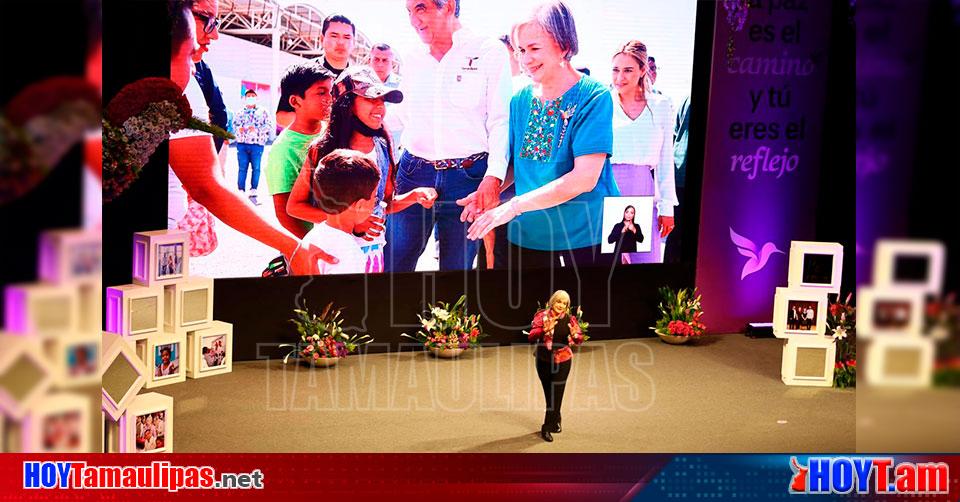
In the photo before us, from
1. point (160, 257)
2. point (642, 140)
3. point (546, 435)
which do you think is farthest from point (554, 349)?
point (642, 140)

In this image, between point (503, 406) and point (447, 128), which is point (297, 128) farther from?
point (503, 406)

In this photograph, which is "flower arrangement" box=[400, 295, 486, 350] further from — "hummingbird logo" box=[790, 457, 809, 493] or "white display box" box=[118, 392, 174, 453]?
"hummingbird logo" box=[790, 457, 809, 493]

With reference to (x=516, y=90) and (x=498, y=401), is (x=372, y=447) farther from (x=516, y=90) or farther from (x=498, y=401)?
(x=516, y=90)

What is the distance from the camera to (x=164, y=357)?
7086mm

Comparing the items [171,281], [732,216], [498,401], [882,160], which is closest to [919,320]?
[882,160]

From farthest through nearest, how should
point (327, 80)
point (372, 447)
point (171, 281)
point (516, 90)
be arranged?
point (516, 90)
point (327, 80)
point (171, 281)
point (372, 447)

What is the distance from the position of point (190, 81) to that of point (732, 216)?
536 centimetres

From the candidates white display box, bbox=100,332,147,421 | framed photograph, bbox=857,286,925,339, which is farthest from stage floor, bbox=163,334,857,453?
framed photograph, bbox=857,286,925,339

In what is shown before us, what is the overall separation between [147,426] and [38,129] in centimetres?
334

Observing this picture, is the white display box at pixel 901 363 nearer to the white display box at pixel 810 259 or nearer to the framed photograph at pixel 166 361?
the framed photograph at pixel 166 361

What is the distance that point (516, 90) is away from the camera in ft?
28.8

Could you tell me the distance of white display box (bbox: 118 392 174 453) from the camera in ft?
18.5

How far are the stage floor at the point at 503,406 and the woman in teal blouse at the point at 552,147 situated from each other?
118cm

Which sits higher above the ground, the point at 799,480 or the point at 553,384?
the point at 553,384
